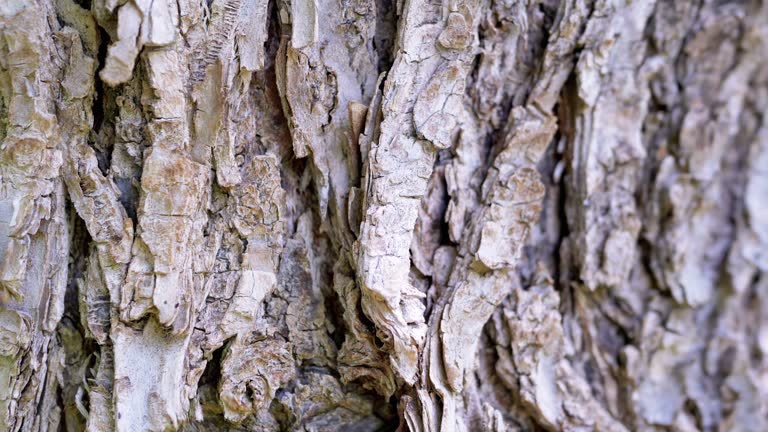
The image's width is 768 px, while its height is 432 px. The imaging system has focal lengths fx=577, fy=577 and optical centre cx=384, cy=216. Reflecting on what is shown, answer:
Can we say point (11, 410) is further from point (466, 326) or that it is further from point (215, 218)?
point (466, 326)

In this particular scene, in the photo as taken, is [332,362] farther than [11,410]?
Yes

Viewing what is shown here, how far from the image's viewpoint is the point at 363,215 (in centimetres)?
89

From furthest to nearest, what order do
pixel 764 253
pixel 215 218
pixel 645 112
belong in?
pixel 215 218, pixel 645 112, pixel 764 253

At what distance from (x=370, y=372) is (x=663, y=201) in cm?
52

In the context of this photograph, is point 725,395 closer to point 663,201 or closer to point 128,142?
point 663,201

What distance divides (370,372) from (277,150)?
40 centimetres

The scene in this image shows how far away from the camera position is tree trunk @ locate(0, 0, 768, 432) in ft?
2.70

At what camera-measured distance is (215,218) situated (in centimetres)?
94

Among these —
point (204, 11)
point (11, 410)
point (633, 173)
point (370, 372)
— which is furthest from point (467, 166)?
point (11, 410)

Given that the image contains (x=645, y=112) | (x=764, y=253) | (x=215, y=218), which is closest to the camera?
(x=764, y=253)

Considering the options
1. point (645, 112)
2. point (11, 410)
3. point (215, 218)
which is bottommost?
point (11, 410)

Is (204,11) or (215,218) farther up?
(204,11)

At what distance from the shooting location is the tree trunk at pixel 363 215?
82cm

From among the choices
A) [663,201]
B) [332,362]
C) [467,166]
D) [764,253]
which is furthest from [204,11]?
[764,253]
